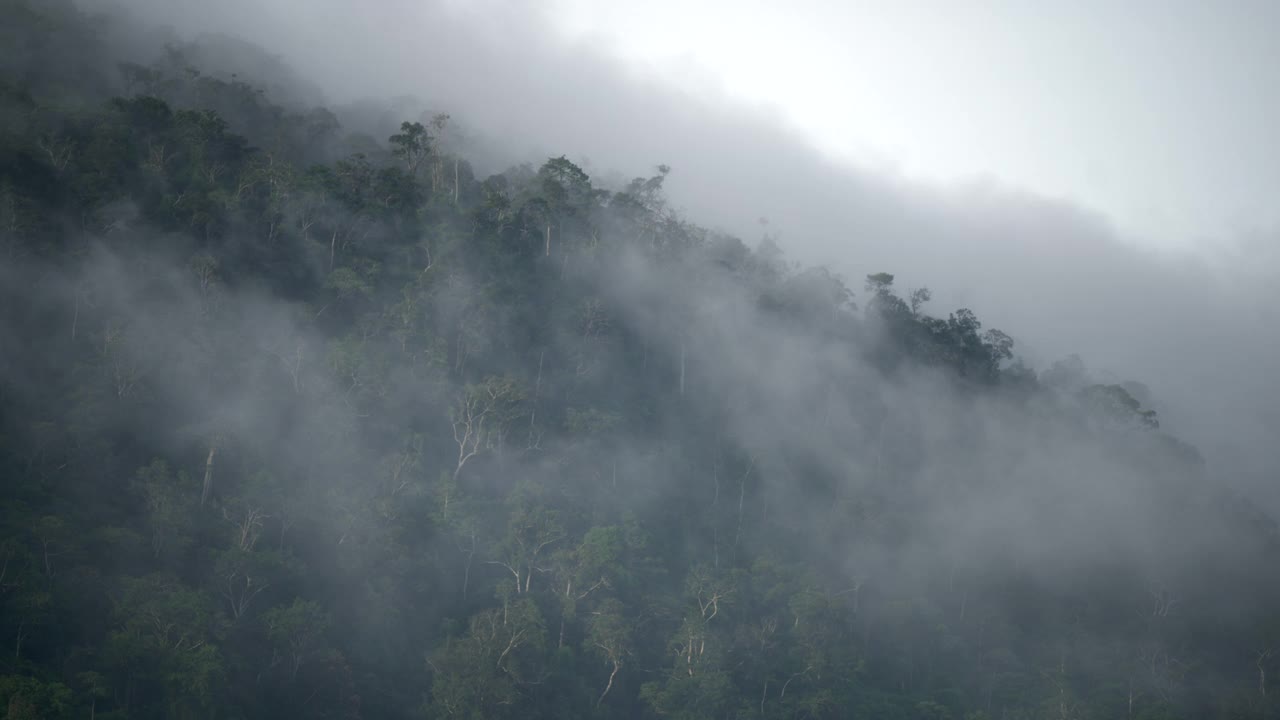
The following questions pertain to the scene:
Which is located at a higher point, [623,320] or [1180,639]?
[623,320]

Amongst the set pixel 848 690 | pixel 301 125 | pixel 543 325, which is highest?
pixel 301 125

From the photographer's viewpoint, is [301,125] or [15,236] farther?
[301,125]

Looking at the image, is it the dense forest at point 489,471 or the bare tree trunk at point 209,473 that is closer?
the dense forest at point 489,471

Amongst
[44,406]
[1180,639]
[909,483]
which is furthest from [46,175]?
[1180,639]

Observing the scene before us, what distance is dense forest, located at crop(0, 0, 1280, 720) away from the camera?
35.8 metres

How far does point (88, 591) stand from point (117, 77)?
43.4 m

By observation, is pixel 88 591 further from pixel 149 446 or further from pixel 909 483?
pixel 909 483

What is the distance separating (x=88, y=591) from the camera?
32.0m

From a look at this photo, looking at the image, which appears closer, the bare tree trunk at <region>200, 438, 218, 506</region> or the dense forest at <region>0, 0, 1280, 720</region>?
the dense forest at <region>0, 0, 1280, 720</region>

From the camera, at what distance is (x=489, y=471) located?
A: 1870 inches

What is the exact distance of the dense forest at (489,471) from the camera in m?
35.8

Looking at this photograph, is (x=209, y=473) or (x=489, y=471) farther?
(x=489, y=471)

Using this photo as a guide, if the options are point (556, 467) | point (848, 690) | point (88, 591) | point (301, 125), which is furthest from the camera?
point (301, 125)

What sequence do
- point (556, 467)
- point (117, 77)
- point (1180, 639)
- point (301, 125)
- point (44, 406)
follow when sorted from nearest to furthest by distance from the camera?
1. point (44, 406)
2. point (556, 467)
3. point (1180, 639)
4. point (117, 77)
5. point (301, 125)
